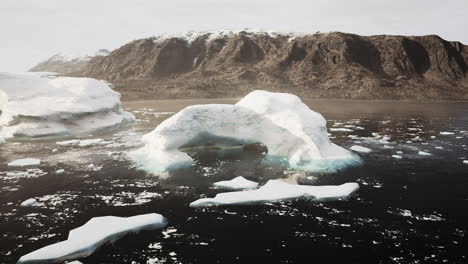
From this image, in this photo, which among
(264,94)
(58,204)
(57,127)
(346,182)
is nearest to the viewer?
(58,204)

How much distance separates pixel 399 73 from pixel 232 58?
45979 mm

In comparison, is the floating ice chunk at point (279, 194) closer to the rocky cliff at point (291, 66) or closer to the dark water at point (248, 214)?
the dark water at point (248, 214)

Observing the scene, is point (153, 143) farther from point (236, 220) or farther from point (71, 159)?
point (236, 220)

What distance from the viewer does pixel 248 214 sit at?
884 cm

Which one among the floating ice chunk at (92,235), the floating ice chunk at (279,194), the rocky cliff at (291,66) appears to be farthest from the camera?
the rocky cliff at (291,66)

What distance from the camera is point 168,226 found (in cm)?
812

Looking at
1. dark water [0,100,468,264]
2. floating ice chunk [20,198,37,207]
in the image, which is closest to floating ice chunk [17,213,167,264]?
dark water [0,100,468,264]

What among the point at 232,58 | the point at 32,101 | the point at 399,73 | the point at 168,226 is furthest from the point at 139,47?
the point at 168,226

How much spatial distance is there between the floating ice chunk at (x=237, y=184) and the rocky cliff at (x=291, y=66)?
199 feet

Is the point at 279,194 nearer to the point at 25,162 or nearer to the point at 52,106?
the point at 25,162

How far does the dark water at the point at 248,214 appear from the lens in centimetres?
693

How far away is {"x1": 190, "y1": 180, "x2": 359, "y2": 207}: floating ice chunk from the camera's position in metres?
9.48

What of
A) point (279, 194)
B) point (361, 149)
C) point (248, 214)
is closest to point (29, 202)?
point (248, 214)

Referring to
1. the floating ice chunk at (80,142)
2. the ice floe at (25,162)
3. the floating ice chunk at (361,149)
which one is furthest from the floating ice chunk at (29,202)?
the floating ice chunk at (361,149)
